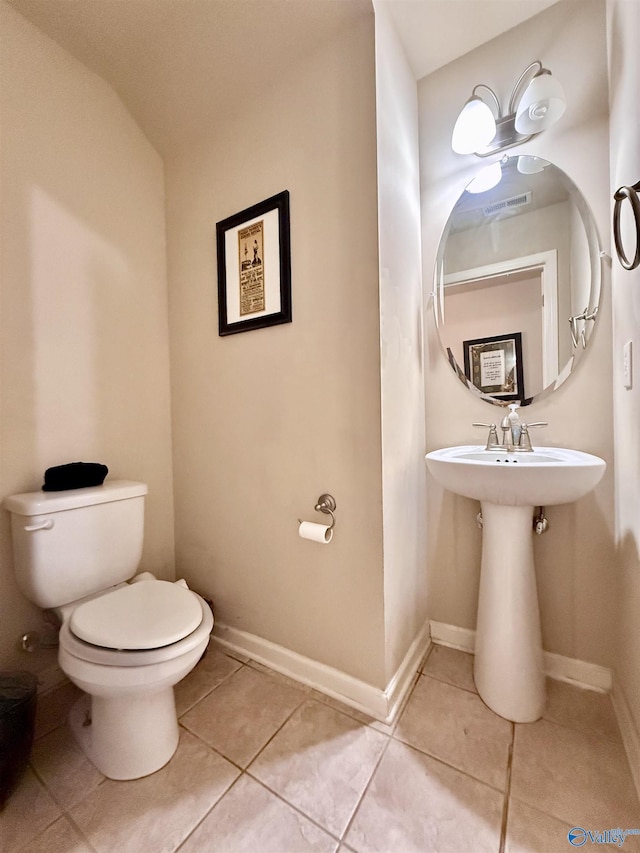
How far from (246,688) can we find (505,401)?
146cm

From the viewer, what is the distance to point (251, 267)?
1.39 metres

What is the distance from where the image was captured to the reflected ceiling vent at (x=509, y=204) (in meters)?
1.32

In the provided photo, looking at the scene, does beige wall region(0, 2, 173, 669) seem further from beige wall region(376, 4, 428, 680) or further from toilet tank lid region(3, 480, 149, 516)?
beige wall region(376, 4, 428, 680)

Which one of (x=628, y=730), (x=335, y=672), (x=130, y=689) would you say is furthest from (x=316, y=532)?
(x=628, y=730)

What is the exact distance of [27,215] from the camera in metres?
1.21

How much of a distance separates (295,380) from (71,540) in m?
0.91

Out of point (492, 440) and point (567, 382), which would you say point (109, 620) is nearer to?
point (492, 440)

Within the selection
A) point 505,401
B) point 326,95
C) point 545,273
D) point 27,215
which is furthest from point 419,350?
point 27,215

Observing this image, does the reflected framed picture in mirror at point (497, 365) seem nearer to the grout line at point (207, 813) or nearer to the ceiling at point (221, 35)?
the ceiling at point (221, 35)

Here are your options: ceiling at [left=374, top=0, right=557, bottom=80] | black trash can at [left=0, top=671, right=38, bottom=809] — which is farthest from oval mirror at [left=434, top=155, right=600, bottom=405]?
black trash can at [left=0, top=671, right=38, bottom=809]

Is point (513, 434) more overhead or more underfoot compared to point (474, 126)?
more underfoot

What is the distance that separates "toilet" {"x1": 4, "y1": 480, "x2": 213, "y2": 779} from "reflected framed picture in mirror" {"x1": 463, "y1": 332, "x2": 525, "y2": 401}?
4.26 ft

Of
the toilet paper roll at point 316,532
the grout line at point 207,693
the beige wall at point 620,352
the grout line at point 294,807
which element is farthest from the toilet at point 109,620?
the beige wall at point 620,352

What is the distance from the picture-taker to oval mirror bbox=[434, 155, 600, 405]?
1.25 meters
